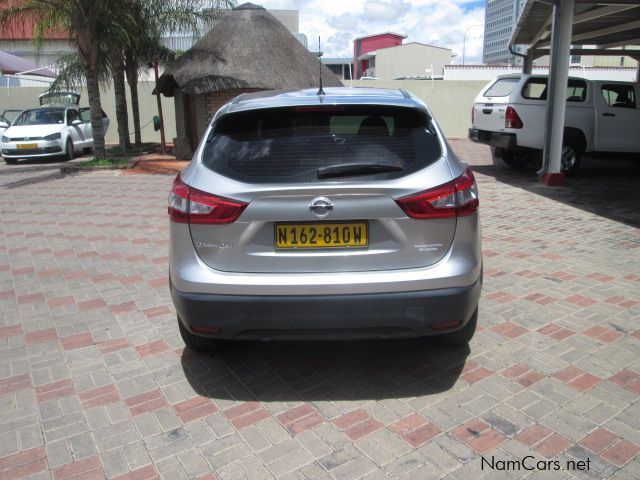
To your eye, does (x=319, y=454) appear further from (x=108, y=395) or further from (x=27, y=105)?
(x=27, y=105)

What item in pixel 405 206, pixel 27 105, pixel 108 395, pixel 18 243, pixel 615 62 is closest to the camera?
pixel 405 206

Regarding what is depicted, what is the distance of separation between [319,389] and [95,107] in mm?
13203

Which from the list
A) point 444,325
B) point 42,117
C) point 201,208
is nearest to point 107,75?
point 42,117

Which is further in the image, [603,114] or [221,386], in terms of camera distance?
[603,114]

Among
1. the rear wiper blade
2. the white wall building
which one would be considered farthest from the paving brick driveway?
the white wall building

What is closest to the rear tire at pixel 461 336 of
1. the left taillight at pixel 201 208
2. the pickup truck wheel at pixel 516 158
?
the left taillight at pixel 201 208

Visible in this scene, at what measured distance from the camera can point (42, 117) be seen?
56.2 ft

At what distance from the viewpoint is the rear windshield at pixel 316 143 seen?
2.98m

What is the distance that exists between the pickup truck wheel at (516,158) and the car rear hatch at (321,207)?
10.4 metres

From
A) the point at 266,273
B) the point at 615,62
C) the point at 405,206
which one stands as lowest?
the point at 266,273

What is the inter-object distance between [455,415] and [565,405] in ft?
2.02

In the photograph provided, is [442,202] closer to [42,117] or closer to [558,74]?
[558,74]

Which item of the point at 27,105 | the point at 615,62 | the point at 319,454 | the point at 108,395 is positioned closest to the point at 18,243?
the point at 108,395

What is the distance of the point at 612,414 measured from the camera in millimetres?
2938
